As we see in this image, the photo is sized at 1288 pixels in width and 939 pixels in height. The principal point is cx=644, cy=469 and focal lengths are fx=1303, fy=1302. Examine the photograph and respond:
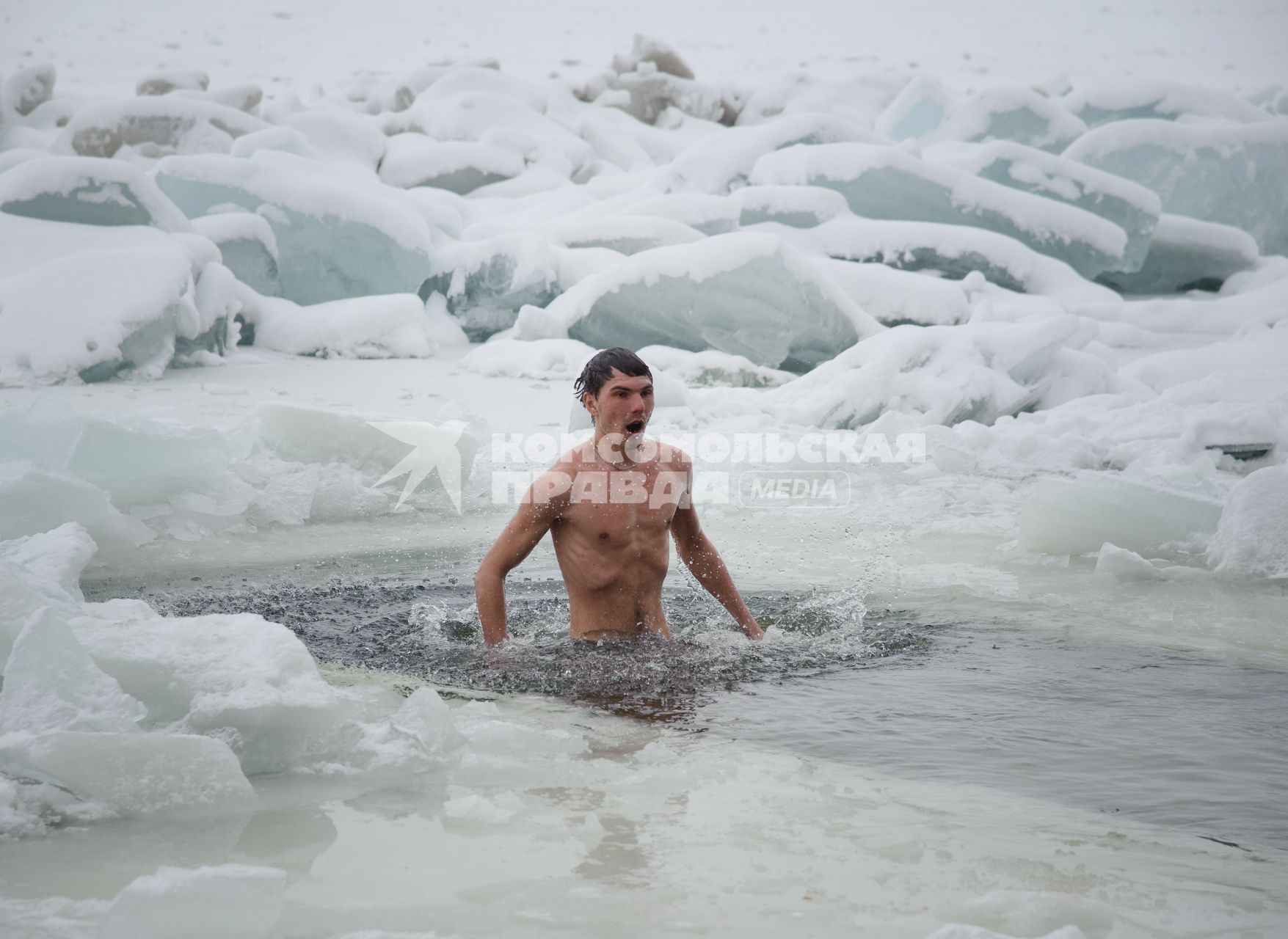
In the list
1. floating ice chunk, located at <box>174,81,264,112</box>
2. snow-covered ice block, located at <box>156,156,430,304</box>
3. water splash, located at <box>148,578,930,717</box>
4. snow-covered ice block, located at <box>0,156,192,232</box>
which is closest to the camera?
water splash, located at <box>148,578,930,717</box>

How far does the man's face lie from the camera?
3.24 m

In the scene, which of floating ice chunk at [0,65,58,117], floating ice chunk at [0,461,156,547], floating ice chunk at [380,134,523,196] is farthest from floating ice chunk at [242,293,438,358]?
floating ice chunk at [0,65,58,117]

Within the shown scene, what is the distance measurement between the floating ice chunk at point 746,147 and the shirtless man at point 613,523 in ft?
26.6

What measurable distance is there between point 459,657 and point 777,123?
9126 millimetres

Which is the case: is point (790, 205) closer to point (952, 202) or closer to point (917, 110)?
point (952, 202)

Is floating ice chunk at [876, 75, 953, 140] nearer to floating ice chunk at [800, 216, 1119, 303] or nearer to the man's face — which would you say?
floating ice chunk at [800, 216, 1119, 303]

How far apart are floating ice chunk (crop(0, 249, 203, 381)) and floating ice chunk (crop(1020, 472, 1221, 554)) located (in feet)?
16.2

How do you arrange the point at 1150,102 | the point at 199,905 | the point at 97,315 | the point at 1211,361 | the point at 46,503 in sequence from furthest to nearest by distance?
the point at 1150,102 < the point at 1211,361 < the point at 97,315 < the point at 46,503 < the point at 199,905

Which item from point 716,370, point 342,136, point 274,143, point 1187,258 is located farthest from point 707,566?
point 342,136

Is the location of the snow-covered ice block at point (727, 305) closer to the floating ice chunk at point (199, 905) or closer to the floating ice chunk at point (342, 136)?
the floating ice chunk at point (342, 136)

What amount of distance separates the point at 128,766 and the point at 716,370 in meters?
5.88

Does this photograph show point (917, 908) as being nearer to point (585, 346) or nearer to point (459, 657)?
point (459, 657)

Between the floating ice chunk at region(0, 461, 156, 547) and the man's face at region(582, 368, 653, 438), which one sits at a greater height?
the man's face at region(582, 368, 653, 438)

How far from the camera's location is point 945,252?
A: 985cm
